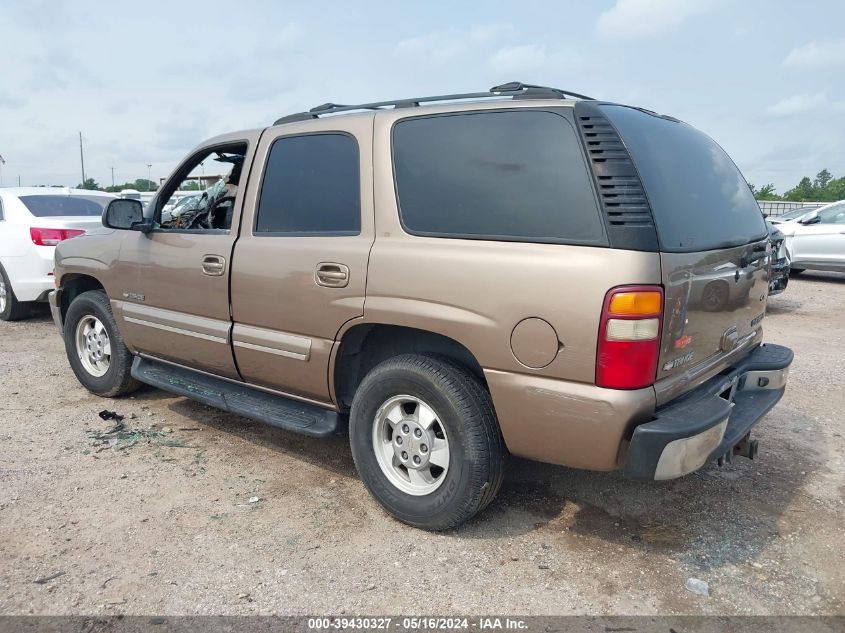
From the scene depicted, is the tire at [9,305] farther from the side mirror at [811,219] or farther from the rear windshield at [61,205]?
the side mirror at [811,219]

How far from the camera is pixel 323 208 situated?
3430mm

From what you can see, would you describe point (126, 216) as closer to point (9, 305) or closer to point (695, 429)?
point (695, 429)

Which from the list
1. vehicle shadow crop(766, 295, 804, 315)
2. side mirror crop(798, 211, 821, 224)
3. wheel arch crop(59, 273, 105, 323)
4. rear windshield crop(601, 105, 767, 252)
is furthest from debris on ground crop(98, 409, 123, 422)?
side mirror crop(798, 211, 821, 224)

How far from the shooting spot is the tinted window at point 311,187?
333cm

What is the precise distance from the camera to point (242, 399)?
152 inches

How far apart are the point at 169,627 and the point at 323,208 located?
2.03 m

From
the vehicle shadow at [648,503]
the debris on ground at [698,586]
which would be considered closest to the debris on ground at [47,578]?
the vehicle shadow at [648,503]

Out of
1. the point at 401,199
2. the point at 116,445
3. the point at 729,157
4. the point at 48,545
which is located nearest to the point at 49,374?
the point at 116,445

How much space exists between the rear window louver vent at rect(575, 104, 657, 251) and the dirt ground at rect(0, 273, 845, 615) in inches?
56.3

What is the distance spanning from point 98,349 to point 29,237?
3.39 metres

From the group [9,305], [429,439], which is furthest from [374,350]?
[9,305]

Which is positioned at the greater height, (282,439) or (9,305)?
(9,305)

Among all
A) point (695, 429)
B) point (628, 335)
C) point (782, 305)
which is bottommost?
point (782, 305)

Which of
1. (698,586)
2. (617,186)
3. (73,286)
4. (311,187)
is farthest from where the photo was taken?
(73,286)
